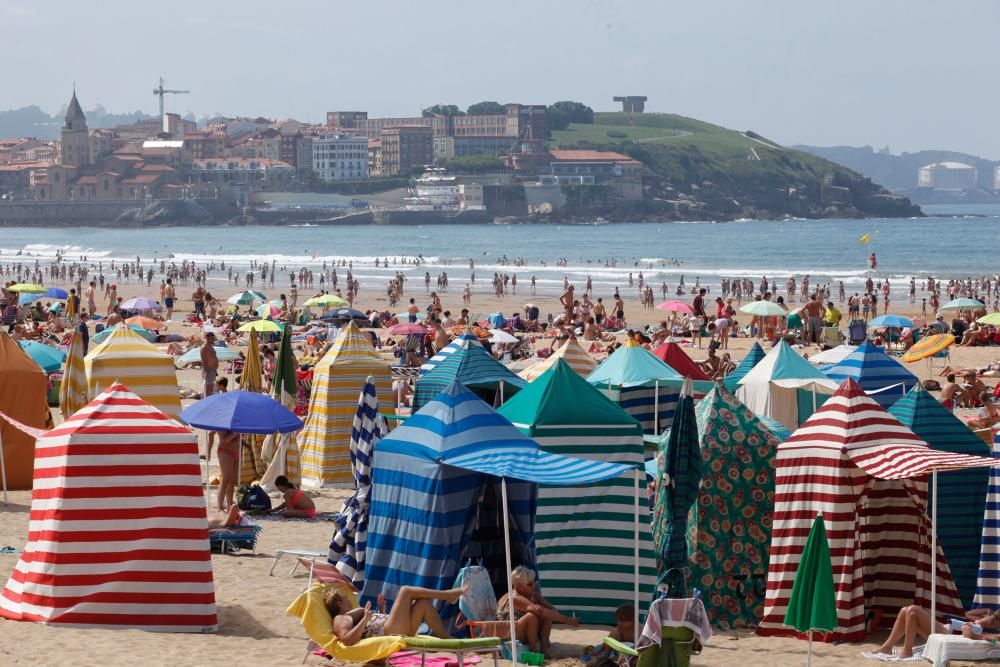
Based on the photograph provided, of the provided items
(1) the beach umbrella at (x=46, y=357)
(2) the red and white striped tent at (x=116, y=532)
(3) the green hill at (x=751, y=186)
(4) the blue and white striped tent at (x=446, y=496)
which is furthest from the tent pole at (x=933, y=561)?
(3) the green hill at (x=751, y=186)

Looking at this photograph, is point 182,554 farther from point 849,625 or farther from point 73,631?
point 849,625

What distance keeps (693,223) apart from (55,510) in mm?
157146

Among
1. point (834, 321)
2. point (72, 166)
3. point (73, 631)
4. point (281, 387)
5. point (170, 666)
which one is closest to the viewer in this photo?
point (170, 666)

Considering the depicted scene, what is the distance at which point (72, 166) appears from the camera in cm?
16712

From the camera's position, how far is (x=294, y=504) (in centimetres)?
1055

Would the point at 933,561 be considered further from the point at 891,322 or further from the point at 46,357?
the point at 891,322

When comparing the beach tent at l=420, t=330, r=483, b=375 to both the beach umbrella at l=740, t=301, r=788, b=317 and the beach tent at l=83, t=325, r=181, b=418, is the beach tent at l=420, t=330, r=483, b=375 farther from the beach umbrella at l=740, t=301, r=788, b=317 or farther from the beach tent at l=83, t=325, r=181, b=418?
the beach umbrella at l=740, t=301, r=788, b=317

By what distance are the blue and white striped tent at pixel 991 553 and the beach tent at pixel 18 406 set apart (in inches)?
271

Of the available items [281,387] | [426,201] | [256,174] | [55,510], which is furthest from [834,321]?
[256,174]

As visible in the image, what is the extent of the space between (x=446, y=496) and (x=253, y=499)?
13.2 ft

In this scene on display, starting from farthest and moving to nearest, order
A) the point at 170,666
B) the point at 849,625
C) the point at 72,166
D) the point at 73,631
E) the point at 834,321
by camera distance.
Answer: the point at 72,166 → the point at 834,321 → the point at 849,625 → the point at 73,631 → the point at 170,666

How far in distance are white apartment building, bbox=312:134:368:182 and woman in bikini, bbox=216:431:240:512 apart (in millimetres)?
168490

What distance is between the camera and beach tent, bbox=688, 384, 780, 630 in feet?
25.1

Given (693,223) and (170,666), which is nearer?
(170,666)
